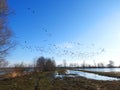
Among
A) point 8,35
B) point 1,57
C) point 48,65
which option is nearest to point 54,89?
point 1,57

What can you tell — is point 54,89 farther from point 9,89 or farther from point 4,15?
point 4,15

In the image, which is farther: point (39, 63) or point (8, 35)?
point (39, 63)

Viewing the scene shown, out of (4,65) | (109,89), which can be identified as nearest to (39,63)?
(4,65)

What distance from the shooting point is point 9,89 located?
16.0 meters

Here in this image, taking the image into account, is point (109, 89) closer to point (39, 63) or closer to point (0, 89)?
point (0, 89)

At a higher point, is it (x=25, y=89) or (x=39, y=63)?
(x=39, y=63)

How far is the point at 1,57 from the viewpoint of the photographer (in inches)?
819

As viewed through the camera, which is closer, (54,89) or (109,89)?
(54,89)

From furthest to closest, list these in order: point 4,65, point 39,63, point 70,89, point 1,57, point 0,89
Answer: point 39,63, point 4,65, point 1,57, point 70,89, point 0,89

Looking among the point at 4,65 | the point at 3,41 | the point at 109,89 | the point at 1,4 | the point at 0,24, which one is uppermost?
the point at 1,4

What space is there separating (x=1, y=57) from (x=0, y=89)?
559 centimetres

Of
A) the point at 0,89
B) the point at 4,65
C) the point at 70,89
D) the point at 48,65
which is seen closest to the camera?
the point at 0,89

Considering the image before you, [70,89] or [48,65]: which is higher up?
[48,65]

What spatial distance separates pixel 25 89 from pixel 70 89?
13.2 ft
